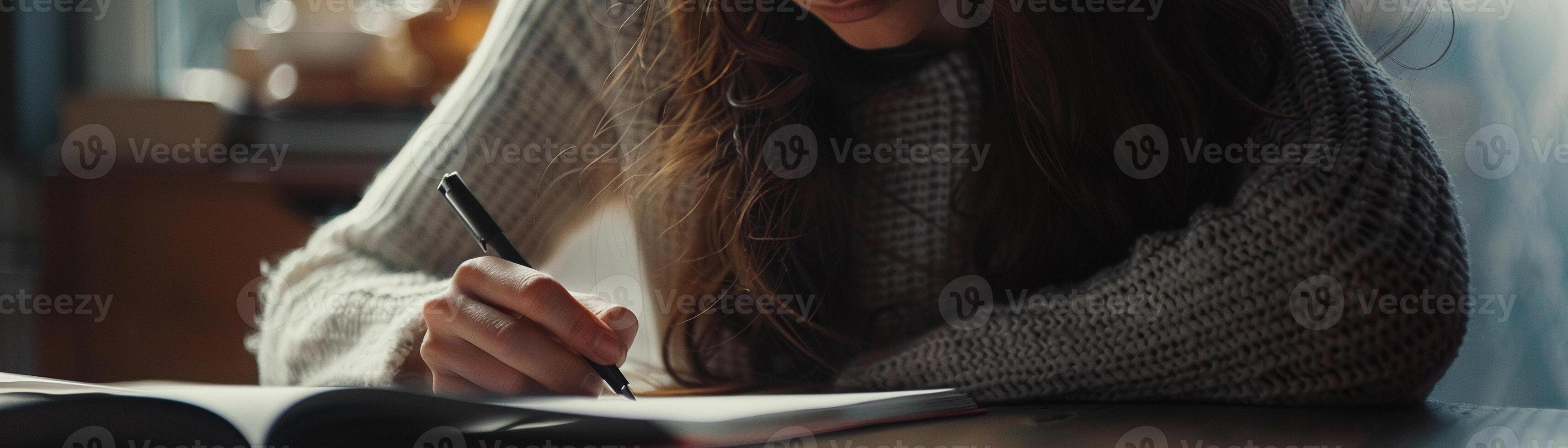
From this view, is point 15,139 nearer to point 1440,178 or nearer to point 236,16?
point 236,16

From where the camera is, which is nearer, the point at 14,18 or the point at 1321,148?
the point at 1321,148

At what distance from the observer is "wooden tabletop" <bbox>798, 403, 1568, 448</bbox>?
0.94 feet

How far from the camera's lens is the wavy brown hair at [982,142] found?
43 centimetres

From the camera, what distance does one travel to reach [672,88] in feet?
1.93

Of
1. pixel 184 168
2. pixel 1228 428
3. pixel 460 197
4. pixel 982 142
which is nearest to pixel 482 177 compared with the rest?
pixel 460 197

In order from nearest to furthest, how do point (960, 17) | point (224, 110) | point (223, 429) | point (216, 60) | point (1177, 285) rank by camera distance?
point (223, 429) → point (1177, 285) → point (960, 17) → point (224, 110) → point (216, 60)

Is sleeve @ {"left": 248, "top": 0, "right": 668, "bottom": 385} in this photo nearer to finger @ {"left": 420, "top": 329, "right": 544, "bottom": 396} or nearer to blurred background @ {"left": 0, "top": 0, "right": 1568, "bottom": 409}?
finger @ {"left": 420, "top": 329, "right": 544, "bottom": 396}

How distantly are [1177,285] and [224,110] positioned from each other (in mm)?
1285

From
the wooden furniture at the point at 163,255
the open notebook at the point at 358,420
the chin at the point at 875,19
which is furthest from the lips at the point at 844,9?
the wooden furniture at the point at 163,255

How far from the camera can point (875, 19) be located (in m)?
0.51

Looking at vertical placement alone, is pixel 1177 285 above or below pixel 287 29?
below

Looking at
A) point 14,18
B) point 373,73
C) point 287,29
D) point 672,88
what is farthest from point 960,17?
point 14,18

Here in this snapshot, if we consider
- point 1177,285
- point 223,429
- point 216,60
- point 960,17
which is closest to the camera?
point 223,429

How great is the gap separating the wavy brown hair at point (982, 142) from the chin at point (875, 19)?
0.12 ft
